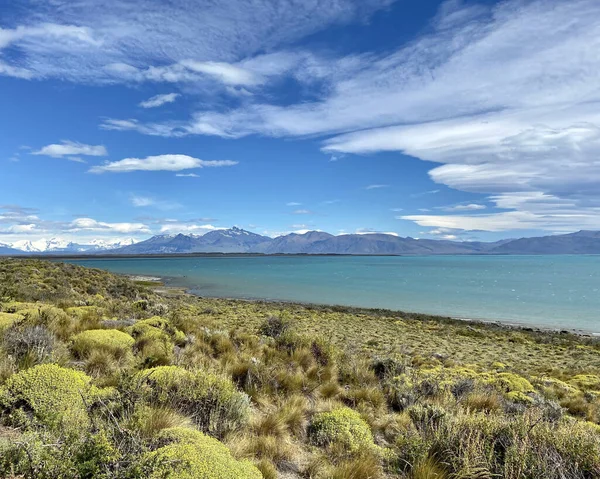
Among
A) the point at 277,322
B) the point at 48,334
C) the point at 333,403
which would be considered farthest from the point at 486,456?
the point at 277,322

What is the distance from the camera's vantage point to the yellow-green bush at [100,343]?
6.40m

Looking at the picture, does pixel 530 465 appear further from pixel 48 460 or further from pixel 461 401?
pixel 48 460

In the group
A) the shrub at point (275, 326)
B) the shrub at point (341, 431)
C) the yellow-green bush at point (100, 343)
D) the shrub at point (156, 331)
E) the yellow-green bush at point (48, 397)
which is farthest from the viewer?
the shrub at point (275, 326)

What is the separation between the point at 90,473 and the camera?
8.84 feet

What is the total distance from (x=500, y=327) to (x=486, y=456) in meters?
33.6

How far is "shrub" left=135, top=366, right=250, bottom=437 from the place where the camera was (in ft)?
15.2

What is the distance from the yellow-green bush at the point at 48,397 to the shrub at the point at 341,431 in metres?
2.94

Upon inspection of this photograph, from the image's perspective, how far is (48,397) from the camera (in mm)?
4086

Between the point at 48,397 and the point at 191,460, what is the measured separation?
7.20ft

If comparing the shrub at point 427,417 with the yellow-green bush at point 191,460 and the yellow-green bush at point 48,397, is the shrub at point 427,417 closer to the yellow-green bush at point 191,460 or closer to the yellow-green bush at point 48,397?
the yellow-green bush at point 191,460

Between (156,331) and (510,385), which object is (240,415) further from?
(510,385)

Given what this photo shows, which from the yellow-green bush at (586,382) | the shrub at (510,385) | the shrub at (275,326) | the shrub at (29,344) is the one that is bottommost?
the yellow-green bush at (586,382)

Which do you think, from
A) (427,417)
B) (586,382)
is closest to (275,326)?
(427,417)

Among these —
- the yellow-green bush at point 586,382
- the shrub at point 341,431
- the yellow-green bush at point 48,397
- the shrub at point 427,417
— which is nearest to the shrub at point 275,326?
the shrub at point 427,417
